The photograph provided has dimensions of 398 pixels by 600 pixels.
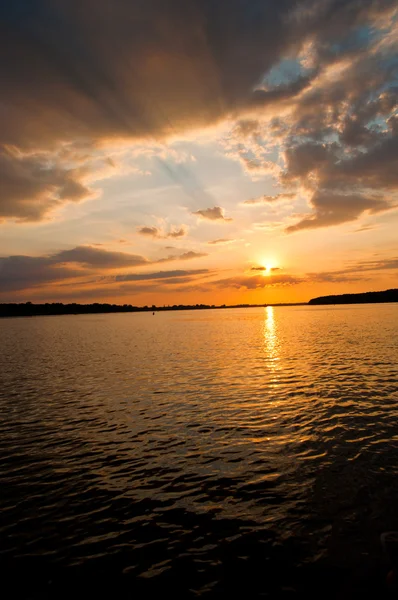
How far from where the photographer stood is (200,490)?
55.2ft

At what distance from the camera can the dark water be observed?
1159 centimetres

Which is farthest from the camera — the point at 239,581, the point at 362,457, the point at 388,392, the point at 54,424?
the point at 388,392

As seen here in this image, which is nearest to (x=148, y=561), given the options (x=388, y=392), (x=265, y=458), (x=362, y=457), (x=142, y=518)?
(x=142, y=518)

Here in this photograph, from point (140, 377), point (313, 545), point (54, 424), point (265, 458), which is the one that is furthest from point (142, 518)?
point (140, 377)

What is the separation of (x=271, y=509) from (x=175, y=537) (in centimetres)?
414

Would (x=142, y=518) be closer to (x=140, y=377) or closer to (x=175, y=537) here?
(x=175, y=537)

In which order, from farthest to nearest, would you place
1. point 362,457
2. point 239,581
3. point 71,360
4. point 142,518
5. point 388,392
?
point 71,360, point 388,392, point 362,457, point 142,518, point 239,581

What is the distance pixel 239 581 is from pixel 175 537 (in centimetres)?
302

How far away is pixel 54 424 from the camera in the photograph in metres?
27.5

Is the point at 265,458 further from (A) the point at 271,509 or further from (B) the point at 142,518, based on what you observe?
(B) the point at 142,518

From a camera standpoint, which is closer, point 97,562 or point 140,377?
point 97,562

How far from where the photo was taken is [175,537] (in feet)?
44.2

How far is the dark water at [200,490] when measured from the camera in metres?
11.6

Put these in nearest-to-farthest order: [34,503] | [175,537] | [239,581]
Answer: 1. [239,581]
2. [175,537]
3. [34,503]
